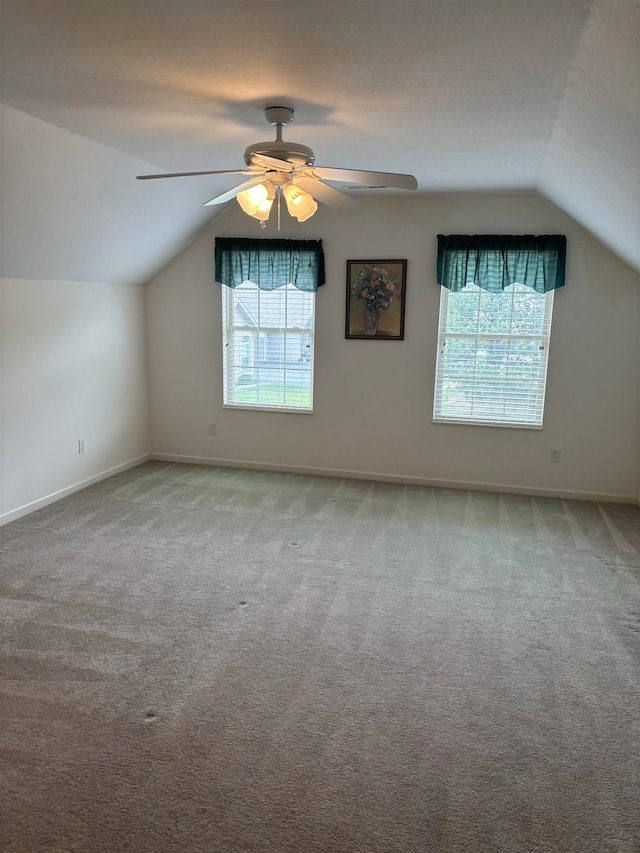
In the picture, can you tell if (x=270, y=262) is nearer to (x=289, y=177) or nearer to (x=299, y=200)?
(x=299, y=200)

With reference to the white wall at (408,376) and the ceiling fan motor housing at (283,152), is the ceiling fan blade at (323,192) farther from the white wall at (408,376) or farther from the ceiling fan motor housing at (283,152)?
the white wall at (408,376)

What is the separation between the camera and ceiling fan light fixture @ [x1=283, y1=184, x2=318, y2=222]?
9.67ft

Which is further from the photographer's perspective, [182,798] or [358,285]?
[358,285]

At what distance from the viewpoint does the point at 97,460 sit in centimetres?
514

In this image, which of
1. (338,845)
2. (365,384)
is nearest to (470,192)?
(365,384)

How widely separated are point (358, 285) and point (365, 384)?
869 mm

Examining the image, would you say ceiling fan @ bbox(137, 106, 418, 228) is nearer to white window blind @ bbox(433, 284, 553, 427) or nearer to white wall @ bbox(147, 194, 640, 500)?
white wall @ bbox(147, 194, 640, 500)

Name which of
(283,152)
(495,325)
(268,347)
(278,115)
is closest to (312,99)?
(278,115)

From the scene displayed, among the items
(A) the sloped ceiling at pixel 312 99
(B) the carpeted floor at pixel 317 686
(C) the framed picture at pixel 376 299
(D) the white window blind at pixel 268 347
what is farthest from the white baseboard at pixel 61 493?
(C) the framed picture at pixel 376 299

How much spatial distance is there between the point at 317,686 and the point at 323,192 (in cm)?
238

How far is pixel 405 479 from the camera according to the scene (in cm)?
532

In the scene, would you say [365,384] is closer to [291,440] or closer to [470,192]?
[291,440]

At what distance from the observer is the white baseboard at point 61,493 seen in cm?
418

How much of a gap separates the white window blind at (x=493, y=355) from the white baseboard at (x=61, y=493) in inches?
115
